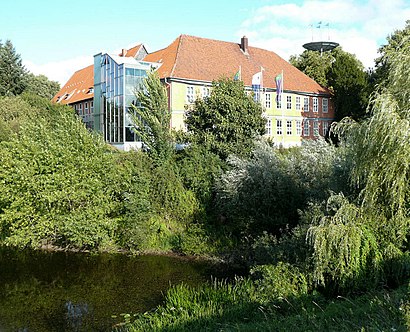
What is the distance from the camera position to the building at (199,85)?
31.4 m

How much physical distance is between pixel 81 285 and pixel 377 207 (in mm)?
10676

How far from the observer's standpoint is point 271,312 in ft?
31.9

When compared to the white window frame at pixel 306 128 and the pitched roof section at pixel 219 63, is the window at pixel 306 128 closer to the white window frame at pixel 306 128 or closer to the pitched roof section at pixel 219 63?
the white window frame at pixel 306 128

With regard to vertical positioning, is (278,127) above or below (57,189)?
above

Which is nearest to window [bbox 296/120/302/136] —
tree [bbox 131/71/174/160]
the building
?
the building

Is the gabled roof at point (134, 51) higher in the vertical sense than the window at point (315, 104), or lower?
higher

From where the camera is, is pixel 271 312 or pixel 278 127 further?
pixel 278 127

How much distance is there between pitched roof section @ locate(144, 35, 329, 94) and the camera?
1359 inches

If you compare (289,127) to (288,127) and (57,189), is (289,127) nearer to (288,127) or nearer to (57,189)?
(288,127)

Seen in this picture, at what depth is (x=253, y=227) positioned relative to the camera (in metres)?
18.4

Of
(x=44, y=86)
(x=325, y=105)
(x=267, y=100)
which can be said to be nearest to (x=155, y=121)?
(x=267, y=100)

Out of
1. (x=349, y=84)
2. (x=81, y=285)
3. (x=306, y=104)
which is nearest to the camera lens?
(x=81, y=285)

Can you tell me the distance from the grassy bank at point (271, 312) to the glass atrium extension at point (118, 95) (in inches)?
760

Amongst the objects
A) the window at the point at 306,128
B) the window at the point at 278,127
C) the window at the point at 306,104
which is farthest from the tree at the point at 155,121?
the window at the point at 306,128
